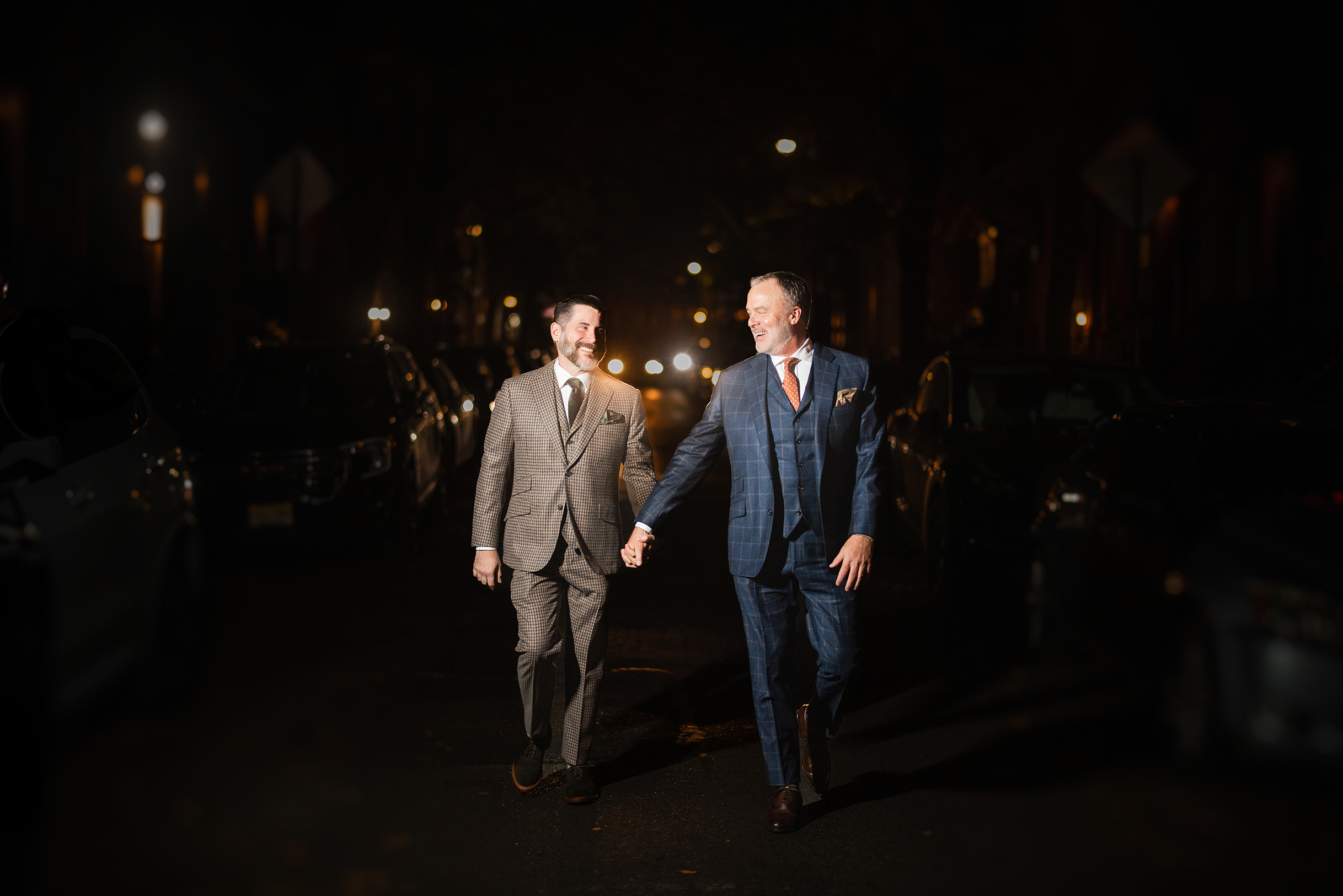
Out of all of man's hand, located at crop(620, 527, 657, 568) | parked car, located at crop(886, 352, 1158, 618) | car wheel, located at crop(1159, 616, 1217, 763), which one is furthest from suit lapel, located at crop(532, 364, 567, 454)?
car wheel, located at crop(1159, 616, 1217, 763)

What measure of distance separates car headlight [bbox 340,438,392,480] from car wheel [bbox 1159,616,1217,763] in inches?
37.0

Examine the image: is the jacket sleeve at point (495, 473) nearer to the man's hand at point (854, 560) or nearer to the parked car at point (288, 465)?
the man's hand at point (854, 560)

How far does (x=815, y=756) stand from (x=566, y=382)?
163 centimetres

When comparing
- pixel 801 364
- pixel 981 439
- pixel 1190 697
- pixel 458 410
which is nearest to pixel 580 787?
pixel 801 364

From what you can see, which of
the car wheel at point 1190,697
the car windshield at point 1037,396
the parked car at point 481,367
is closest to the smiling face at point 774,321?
the car wheel at point 1190,697

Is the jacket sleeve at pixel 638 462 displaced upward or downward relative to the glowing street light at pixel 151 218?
downward

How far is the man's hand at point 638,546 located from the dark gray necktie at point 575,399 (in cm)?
45

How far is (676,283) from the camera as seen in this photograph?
2995 inches

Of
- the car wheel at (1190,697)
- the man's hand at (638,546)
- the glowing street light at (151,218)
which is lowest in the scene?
the man's hand at (638,546)

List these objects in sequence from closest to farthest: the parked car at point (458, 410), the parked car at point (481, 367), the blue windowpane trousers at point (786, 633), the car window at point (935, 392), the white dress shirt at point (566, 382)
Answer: the blue windowpane trousers at point (786, 633)
the white dress shirt at point (566, 382)
the car window at point (935, 392)
the parked car at point (458, 410)
the parked car at point (481, 367)

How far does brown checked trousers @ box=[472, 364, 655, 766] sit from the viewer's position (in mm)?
4258

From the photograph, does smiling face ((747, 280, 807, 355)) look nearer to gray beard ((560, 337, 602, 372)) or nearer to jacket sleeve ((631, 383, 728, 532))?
jacket sleeve ((631, 383, 728, 532))

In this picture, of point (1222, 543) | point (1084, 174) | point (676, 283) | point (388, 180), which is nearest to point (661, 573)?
point (388, 180)

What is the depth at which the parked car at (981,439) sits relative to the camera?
6.29 m
